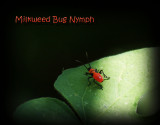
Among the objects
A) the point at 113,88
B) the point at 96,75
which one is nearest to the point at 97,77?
the point at 96,75

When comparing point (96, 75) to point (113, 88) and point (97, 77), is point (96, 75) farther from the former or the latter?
point (113, 88)

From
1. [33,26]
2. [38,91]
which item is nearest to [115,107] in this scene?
[38,91]

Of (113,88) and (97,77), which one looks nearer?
(113,88)

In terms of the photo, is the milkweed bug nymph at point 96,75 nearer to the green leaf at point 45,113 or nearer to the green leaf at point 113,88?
the green leaf at point 113,88

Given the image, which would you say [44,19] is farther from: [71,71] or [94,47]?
[71,71]

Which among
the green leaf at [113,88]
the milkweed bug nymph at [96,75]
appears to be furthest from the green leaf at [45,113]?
the milkweed bug nymph at [96,75]

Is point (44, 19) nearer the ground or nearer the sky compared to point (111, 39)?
nearer the sky

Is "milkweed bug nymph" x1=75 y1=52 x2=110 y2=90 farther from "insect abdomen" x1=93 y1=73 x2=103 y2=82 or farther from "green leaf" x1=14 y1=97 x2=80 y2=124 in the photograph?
"green leaf" x1=14 y1=97 x2=80 y2=124
